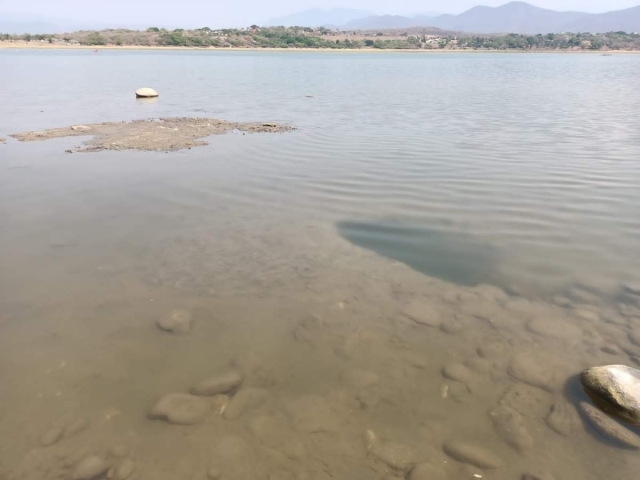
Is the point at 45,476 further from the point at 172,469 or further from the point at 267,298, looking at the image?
the point at 267,298

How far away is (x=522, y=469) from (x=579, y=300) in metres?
3.03

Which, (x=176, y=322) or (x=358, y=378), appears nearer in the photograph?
(x=358, y=378)

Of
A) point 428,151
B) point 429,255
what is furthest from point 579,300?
point 428,151

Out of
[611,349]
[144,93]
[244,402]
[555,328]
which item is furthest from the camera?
[144,93]

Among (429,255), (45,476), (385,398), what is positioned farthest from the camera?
(429,255)

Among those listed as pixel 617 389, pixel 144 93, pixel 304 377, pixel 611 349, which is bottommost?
pixel 304 377

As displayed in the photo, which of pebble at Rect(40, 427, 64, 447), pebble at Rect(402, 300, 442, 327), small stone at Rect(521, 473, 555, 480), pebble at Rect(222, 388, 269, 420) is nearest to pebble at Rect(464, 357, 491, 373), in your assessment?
pebble at Rect(402, 300, 442, 327)

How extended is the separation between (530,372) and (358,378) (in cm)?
177

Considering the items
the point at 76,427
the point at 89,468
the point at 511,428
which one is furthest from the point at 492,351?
the point at 76,427

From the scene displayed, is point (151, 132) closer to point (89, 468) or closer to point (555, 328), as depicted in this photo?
point (89, 468)

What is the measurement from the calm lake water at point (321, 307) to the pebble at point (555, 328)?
0.02 metres

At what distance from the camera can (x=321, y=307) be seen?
5844 millimetres

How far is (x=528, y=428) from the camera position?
4.04m

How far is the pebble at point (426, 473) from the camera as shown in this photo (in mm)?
3566
